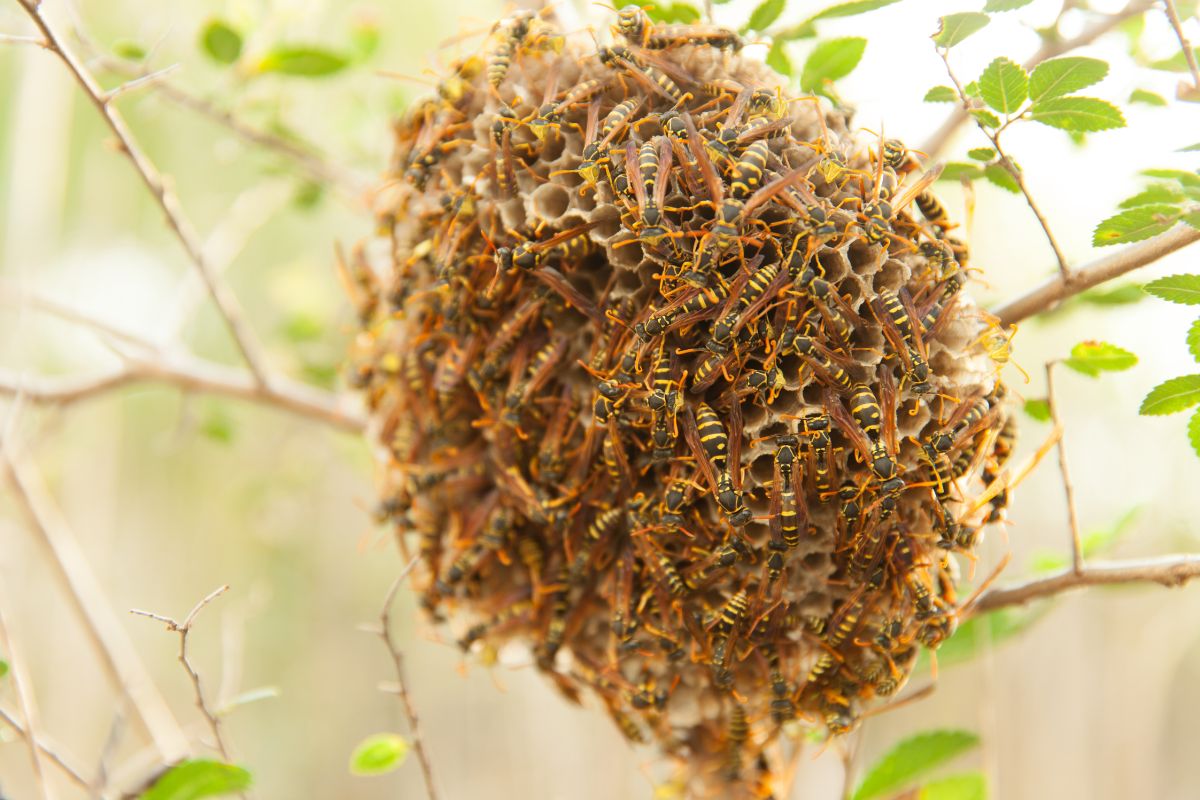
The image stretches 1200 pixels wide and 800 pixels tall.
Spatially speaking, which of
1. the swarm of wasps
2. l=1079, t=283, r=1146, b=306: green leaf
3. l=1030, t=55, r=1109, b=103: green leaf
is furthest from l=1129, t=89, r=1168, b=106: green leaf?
the swarm of wasps

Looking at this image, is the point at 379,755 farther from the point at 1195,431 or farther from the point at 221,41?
the point at 221,41

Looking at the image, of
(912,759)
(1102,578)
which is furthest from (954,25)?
(912,759)

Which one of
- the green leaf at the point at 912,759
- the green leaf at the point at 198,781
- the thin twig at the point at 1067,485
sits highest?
the thin twig at the point at 1067,485

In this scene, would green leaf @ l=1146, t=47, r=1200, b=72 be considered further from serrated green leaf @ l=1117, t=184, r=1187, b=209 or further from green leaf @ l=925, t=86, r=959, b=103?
green leaf @ l=925, t=86, r=959, b=103

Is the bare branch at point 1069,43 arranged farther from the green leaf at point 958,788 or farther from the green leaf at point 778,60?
the green leaf at point 958,788

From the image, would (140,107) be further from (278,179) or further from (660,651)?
(660,651)

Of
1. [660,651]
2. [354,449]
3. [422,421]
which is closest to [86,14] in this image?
[354,449]

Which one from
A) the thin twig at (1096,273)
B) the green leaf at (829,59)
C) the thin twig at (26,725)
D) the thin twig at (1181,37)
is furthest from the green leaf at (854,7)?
the thin twig at (26,725)
